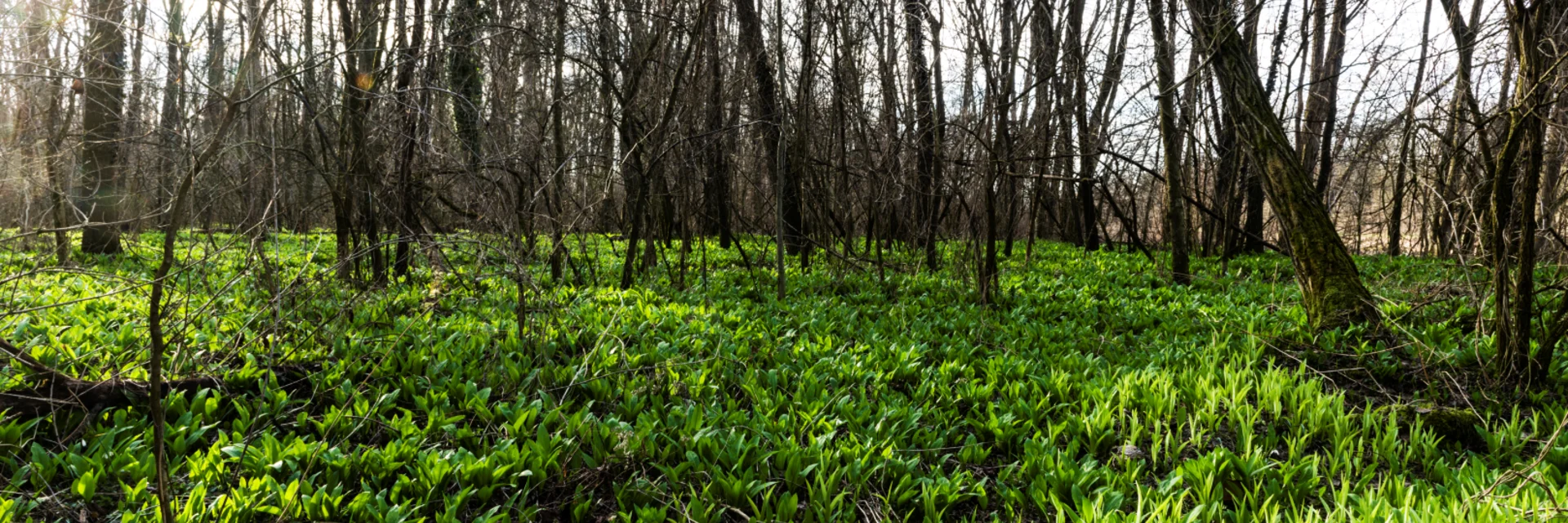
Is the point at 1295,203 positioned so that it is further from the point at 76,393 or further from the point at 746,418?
the point at 76,393

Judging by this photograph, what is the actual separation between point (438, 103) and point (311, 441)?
4278 millimetres

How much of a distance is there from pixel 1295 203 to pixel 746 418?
408 centimetres

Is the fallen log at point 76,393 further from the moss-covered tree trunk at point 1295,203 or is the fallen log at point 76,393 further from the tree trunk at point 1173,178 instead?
the tree trunk at point 1173,178

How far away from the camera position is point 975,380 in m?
3.92

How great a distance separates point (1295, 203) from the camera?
195 inches

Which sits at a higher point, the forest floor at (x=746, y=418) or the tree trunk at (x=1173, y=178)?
the tree trunk at (x=1173, y=178)

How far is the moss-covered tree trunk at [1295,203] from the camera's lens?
4.84 meters

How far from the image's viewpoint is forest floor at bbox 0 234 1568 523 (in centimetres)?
250

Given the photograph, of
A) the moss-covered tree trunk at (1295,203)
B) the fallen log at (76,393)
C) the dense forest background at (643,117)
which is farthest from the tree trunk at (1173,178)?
the fallen log at (76,393)

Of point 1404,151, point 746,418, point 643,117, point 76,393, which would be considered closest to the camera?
point 76,393

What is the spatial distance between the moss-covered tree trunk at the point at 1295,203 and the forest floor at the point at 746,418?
0.28 metres

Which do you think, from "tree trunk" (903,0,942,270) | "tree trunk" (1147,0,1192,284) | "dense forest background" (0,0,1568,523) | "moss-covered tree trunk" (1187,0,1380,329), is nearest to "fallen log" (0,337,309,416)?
"dense forest background" (0,0,1568,523)

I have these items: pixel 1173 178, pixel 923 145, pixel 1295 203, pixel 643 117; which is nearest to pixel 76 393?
pixel 643 117

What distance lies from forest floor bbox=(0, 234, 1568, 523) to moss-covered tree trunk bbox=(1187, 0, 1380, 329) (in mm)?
280
